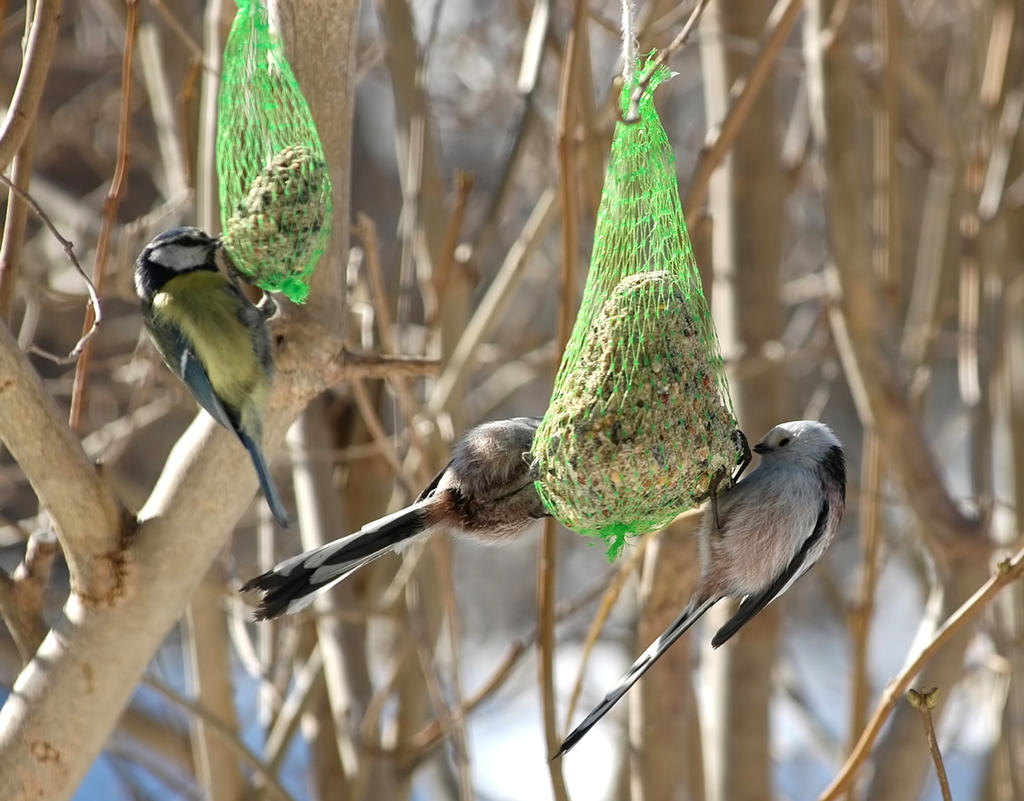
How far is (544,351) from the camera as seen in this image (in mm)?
3879

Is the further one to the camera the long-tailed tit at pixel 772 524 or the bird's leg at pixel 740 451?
the long-tailed tit at pixel 772 524

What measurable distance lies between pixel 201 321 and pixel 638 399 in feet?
3.19

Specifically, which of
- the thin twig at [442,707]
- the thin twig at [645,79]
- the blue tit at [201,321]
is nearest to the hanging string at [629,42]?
the thin twig at [645,79]

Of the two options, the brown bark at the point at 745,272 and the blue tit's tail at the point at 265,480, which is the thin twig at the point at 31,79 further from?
the brown bark at the point at 745,272

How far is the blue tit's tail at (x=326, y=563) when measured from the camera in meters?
1.92

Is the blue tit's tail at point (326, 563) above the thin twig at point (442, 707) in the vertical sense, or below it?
above

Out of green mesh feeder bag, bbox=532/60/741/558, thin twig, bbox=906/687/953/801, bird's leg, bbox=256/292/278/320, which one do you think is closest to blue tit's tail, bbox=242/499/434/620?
green mesh feeder bag, bbox=532/60/741/558

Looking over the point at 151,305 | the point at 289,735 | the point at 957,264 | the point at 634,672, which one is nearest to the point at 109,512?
the point at 151,305

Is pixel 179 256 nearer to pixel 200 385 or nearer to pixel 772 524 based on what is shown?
pixel 200 385

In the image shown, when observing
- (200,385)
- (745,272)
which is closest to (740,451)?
(200,385)

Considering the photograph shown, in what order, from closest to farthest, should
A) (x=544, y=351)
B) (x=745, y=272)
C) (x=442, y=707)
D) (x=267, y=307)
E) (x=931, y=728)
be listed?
(x=931, y=728), (x=267, y=307), (x=442, y=707), (x=745, y=272), (x=544, y=351)

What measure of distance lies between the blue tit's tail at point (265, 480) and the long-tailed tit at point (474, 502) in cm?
10

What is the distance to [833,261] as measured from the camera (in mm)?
3146

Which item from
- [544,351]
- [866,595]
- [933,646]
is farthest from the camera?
[544,351]
